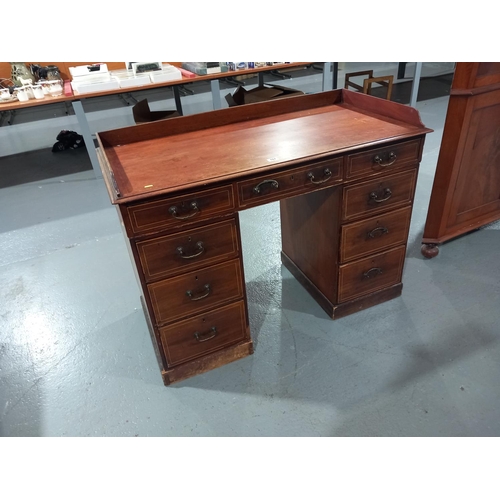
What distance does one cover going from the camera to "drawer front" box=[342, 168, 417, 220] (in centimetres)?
170

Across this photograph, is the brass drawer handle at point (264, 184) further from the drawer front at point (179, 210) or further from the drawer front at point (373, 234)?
the drawer front at point (373, 234)

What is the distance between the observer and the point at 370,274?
198cm

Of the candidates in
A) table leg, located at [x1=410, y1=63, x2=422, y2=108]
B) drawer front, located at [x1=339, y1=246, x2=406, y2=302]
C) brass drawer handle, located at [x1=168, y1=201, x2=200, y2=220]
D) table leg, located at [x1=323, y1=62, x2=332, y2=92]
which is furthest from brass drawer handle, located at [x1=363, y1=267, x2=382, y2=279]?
table leg, located at [x1=410, y1=63, x2=422, y2=108]

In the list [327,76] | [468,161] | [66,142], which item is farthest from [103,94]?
[468,161]

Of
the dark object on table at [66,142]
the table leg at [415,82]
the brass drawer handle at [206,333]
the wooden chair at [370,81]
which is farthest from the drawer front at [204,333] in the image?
the table leg at [415,82]

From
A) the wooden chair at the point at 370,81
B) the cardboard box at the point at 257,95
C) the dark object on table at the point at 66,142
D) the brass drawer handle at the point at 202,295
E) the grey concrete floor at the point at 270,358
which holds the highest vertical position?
the cardboard box at the point at 257,95

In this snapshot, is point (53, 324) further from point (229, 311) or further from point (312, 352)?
point (312, 352)

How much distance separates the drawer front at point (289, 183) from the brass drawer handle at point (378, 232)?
0.37m

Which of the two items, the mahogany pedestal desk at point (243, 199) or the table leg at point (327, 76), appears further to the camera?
the table leg at point (327, 76)

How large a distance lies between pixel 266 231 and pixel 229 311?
1155 millimetres

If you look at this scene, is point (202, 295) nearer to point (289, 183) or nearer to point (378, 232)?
point (289, 183)

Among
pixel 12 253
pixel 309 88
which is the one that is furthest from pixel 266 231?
pixel 309 88

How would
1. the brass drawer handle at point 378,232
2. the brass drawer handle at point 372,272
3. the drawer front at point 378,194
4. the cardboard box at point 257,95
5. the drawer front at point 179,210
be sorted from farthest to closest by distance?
the cardboard box at point 257,95 → the brass drawer handle at point 372,272 → the brass drawer handle at point 378,232 → the drawer front at point 378,194 → the drawer front at point 179,210

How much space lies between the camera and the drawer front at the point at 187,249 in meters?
1.43
